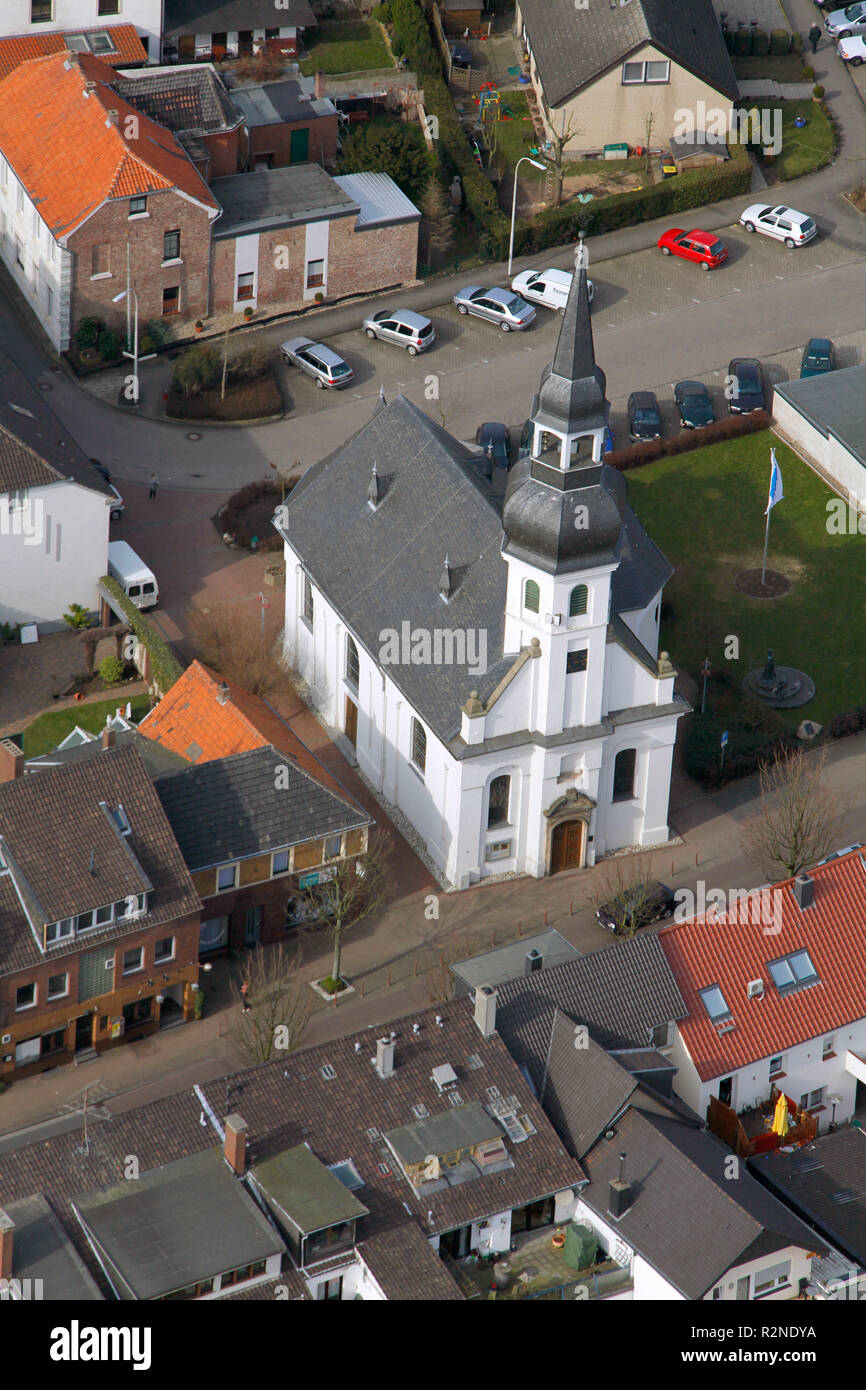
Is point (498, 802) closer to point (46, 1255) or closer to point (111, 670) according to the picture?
point (111, 670)

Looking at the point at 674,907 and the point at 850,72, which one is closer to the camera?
the point at 674,907

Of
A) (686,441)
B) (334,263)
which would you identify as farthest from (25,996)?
(334,263)

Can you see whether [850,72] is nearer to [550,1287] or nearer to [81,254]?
[81,254]

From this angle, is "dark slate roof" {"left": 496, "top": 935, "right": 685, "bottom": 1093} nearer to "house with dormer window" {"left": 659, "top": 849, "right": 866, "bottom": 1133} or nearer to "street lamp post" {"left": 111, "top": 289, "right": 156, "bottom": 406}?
"house with dormer window" {"left": 659, "top": 849, "right": 866, "bottom": 1133}

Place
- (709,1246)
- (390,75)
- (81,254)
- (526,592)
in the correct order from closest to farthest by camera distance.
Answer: (709,1246) < (526,592) < (81,254) < (390,75)

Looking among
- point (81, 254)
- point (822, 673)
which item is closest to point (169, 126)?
point (81, 254)

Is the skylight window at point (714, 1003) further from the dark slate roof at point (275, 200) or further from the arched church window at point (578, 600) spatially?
the dark slate roof at point (275, 200)

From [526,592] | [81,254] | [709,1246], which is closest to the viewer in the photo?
[709,1246]
